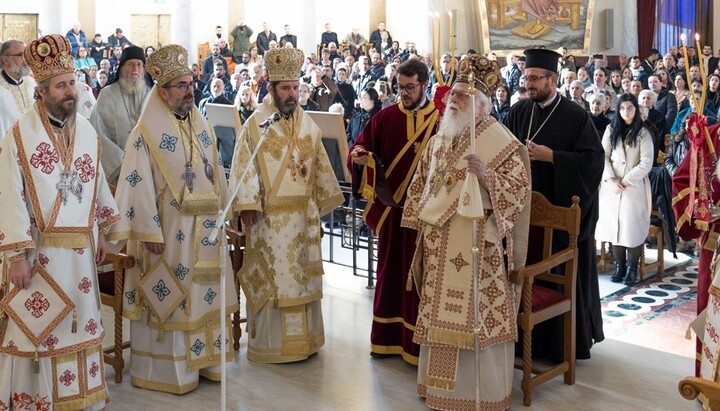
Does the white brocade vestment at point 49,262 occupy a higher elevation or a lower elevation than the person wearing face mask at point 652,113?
lower

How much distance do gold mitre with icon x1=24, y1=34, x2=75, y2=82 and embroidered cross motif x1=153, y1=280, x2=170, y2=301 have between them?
1.30 meters

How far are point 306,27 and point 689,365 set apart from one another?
684 inches

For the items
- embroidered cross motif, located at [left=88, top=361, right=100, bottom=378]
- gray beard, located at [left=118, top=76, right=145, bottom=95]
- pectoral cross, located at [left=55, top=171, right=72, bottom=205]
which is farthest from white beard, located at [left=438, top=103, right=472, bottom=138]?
gray beard, located at [left=118, top=76, right=145, bottom=95]

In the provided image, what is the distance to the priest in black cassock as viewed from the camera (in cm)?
523

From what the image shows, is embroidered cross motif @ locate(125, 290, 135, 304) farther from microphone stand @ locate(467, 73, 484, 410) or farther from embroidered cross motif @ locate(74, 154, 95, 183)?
microphone stand @ locate(467, 73, 484, 410)

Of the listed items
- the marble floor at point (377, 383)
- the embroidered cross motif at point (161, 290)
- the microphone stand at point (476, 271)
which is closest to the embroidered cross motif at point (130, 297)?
the embroidered cross motif at point (161, 290)

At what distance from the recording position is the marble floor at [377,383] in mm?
4809

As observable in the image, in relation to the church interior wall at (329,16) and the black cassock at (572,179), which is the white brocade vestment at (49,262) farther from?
the church interior wall at (329,16)

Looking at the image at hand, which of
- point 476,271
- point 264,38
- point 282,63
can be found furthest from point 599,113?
point 264,38

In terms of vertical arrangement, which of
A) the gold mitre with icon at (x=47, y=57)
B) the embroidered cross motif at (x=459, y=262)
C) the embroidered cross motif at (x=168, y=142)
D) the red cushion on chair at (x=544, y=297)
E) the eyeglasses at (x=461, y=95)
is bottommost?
the red cushion on chair at (x=544, y=297)

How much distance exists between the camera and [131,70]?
6.14 m

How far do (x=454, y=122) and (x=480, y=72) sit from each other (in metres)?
0.28

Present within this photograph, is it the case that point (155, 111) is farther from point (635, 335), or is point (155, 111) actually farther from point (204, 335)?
point (635, 335)

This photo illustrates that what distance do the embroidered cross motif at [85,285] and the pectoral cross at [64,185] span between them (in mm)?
374
